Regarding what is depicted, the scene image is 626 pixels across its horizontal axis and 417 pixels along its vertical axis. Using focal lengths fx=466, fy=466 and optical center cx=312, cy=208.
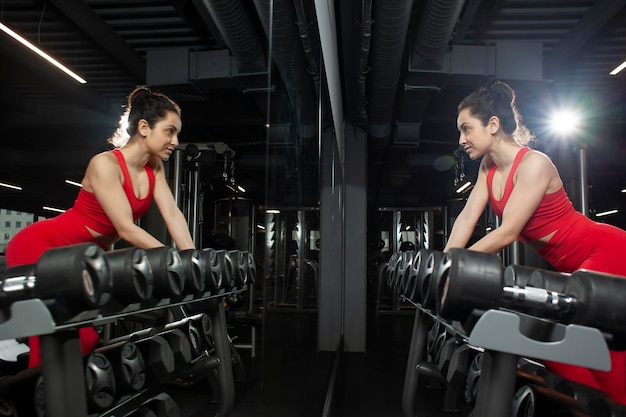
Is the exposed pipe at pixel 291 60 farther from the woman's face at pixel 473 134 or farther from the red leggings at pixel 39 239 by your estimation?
the red leggings at pixel 39 239

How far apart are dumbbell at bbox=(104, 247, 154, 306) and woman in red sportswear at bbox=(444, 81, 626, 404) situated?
1.10 m

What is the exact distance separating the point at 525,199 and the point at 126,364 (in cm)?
135

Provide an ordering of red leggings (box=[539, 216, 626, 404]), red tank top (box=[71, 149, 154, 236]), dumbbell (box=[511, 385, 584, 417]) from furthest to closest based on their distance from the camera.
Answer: red leggings (box=[539, 216, 626, 404]), dumbbell (box=[511, 385, 584, 417]), red tank top (box=[71, 149, 154, 236])

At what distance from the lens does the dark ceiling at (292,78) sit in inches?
26.7

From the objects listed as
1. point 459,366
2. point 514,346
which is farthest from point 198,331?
point 514,346

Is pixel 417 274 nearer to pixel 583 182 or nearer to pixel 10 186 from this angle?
pixel 10 186

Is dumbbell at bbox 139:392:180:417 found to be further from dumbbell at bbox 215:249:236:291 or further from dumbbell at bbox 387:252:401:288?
dumbbell at bbox 387:252:401:288

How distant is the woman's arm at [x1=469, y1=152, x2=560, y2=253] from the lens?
158 cm

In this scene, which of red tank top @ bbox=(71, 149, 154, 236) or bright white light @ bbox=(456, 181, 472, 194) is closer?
red tank top @ bbox=(71, 149, 154, 236)

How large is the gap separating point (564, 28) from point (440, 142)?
1.08 meters

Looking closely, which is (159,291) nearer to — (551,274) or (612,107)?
(551,274)

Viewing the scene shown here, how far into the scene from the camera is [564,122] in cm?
247

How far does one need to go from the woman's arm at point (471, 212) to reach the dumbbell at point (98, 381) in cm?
138

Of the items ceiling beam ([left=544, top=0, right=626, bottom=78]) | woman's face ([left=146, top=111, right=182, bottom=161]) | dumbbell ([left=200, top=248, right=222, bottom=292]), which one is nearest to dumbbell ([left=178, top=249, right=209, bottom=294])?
dumbbell ([left=200, top=248, right=222, bottom=292])
